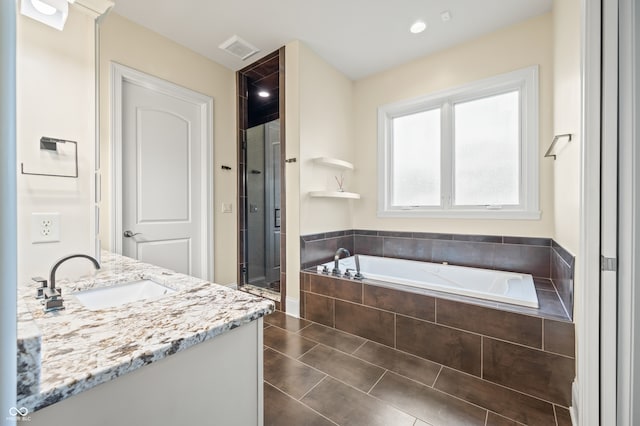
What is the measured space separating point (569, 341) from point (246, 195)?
3110 millimetres

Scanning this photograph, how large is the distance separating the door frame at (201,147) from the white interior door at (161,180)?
38 millimetres

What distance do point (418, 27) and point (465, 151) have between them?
49.8 inches

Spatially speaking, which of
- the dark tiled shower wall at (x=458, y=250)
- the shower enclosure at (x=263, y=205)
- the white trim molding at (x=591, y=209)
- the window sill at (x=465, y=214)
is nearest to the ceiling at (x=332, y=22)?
the shower enclosure at (x=263, y=205)

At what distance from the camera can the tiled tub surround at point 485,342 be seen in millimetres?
1476

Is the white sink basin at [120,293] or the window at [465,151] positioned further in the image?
the window at [465,151]

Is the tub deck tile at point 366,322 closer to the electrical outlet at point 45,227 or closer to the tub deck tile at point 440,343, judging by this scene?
the tub deck tile at point 440,343

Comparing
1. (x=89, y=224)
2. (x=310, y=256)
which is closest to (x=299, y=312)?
(x=310, y=256)

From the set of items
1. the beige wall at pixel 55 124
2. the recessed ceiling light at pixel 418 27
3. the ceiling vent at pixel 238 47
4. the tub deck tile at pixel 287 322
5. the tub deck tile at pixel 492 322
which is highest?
the ceiling vent at pixel 238 47

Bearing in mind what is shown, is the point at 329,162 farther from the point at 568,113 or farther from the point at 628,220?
the point at 628,220

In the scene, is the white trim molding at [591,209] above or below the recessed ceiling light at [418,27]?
below

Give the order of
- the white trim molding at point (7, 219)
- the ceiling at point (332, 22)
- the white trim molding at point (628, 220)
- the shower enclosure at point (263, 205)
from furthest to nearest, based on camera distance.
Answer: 1. the shower enclosure at point (263, 205)
2. the ceiling at point (332, 22)
3. the white trim molding at point (628, 220)
4. the white trim molding at point (7, 219)

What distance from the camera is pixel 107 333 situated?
67 centimetres

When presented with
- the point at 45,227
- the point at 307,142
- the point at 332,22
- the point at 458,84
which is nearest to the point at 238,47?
the point at 332,22

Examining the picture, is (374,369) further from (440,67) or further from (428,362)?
(440,67)
